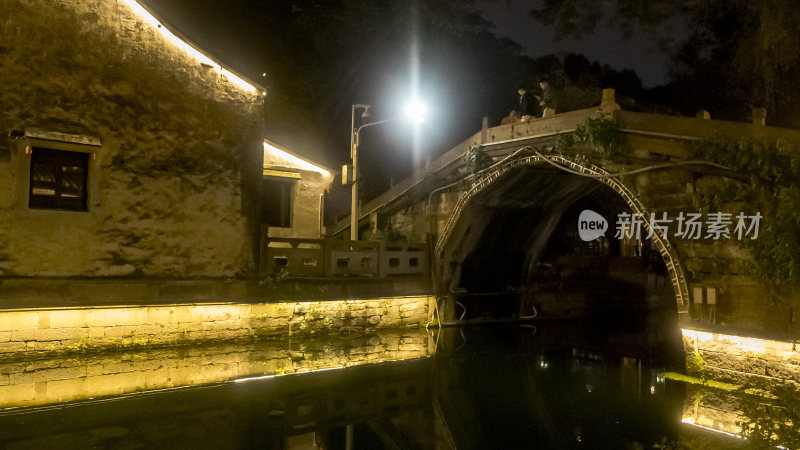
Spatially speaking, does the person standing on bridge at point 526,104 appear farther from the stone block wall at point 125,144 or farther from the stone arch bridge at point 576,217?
the stone block wall at point 125,144

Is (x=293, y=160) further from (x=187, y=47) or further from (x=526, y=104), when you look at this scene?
(x=526, y=104)

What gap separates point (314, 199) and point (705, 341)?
11213 millimetres

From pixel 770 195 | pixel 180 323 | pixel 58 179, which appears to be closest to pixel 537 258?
pixel 770 195

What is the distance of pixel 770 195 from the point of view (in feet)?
31.8

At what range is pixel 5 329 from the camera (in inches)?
408

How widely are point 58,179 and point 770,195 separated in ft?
44.7

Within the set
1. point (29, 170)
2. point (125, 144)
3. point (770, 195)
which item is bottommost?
point (770, 195)

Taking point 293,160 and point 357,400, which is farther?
point 293,160

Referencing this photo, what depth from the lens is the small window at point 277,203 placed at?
16797 mm

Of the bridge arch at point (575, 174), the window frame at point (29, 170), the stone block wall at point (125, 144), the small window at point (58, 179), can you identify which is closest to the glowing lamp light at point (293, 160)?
the stone block wall at point (125, 144)

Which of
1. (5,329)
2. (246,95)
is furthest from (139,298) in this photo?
(246,95)

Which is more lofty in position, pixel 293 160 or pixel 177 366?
pixel 293 160

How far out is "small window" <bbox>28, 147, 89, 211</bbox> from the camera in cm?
1131

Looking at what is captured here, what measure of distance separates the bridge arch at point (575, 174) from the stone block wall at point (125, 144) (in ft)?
19.3
